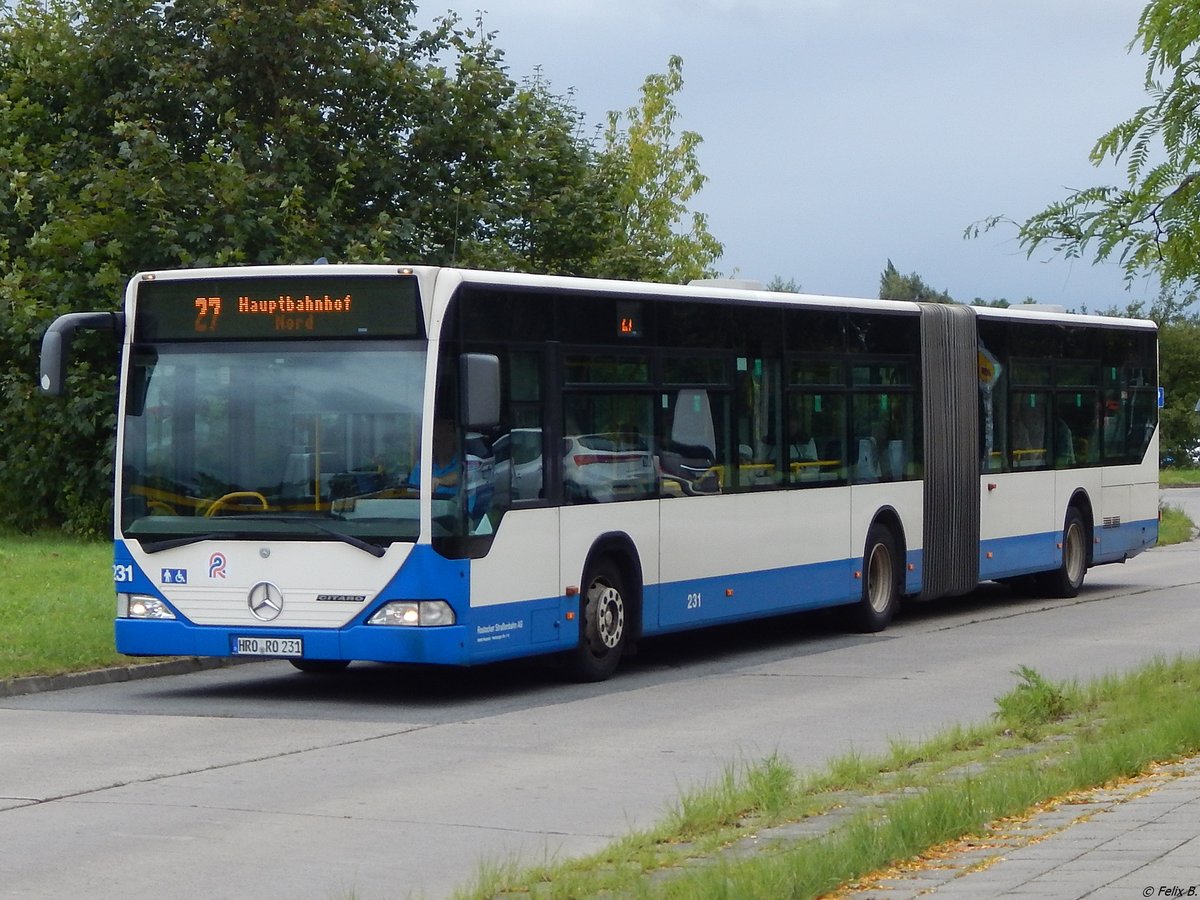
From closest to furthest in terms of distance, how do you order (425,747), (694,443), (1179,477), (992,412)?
(425,747) < (694,443) < (992,412) < (1179,477)

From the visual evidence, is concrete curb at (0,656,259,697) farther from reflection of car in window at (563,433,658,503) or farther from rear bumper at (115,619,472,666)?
reflection of car in window at (563,433,658,503)

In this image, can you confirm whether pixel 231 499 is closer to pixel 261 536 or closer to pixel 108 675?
pixel 261 536

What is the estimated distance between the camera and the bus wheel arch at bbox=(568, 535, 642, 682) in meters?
14.8

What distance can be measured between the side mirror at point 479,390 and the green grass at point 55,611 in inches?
153

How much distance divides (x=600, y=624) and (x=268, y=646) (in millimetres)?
2554

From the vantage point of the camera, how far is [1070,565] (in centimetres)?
2348

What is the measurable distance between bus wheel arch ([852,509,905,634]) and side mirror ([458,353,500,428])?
6.52m

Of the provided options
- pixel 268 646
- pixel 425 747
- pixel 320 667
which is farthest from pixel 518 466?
pixel 320 667

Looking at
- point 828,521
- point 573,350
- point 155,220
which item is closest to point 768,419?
point 828,521

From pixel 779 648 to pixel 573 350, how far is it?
4374 millimetres

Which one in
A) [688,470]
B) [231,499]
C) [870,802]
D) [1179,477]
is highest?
[688,470]

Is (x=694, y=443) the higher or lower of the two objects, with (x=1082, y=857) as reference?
higher

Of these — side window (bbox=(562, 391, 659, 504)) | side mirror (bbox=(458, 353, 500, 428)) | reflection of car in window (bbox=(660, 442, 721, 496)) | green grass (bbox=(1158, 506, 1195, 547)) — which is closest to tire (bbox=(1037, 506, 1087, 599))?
reflection of car in window (bbox=(660, 442, 721, 496))

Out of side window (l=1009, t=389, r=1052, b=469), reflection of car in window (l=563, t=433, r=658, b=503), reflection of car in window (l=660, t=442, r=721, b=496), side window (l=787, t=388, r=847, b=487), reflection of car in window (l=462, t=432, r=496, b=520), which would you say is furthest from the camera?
side window (l=1009, t=389, r=1052, b=469)
